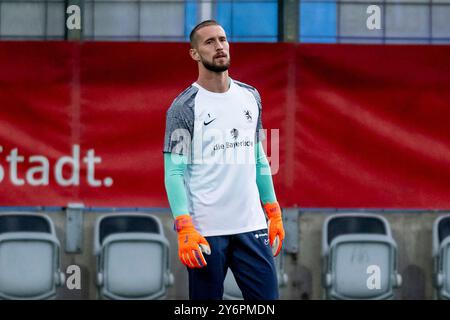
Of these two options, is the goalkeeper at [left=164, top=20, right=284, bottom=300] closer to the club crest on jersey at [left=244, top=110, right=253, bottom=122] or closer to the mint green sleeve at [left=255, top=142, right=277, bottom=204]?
the club crest on jersey at [left=244, top=110, right=253, bottom=122]

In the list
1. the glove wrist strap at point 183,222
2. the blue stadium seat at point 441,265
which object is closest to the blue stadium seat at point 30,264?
the blue stadium seat at point 441,265

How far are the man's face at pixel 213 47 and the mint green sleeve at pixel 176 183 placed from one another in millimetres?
467

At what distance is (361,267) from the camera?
7691 millimetres

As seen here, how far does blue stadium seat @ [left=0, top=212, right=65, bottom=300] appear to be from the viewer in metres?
7.45

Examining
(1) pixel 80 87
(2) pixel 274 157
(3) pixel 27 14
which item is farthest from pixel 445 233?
(3) pixel 27 14

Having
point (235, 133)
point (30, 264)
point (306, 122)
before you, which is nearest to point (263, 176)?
point (235, 133)

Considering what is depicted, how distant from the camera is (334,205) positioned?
7.43 m

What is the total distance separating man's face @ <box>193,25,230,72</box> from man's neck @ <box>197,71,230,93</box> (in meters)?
0.05

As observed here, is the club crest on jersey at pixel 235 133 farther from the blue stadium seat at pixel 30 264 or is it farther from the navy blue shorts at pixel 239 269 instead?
the blue stadium seat at pixel 30 264

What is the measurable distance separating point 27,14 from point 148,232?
84.0 inches

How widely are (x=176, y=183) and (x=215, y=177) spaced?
205 millimetres

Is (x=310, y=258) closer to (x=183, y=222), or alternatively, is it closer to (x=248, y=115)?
(x=248, y=115)

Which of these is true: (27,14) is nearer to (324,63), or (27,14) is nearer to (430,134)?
(324,63)
